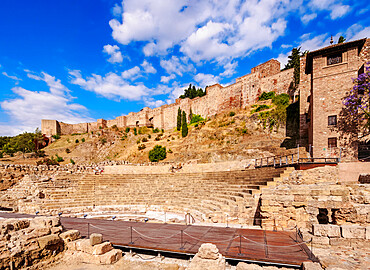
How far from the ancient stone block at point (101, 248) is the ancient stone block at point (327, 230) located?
6.62m

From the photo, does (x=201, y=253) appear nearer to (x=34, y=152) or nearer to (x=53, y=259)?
(x=53, y=259)

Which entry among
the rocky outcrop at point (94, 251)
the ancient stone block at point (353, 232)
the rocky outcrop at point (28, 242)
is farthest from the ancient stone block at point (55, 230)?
the ancient stone block at point (353, 232)

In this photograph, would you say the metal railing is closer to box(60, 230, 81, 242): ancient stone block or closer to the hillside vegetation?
the hillside vegetation

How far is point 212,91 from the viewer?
153ft

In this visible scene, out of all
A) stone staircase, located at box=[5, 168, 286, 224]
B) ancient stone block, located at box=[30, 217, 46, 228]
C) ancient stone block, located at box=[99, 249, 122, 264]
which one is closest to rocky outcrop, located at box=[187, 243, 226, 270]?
ancient stone block, located at box=[99, 249, 122, 264]

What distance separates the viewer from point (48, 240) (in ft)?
19.3

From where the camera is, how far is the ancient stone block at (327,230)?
18.5 feet

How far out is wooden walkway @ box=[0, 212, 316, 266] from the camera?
4.96 meters

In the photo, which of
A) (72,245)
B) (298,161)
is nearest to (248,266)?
(72,245)

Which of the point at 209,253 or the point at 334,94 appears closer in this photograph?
the point at 209,253

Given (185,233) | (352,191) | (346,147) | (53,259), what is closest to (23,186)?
(53,259)

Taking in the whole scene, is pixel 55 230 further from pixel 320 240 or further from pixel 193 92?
pixel 193 92

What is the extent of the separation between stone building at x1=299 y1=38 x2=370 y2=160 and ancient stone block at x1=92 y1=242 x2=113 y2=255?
15.9 meters

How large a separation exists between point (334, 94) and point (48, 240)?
19960 mm
